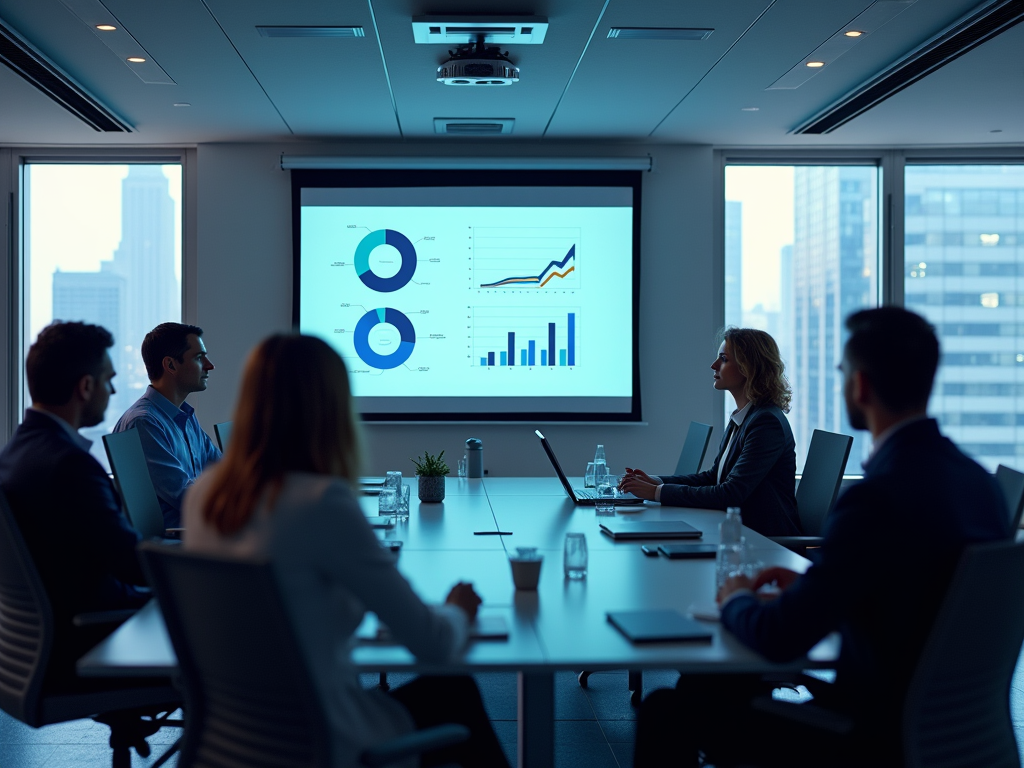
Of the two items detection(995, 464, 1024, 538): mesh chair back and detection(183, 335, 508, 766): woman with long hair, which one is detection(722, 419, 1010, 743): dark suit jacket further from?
detection(995, 464, 1024, 538): mesh chair back

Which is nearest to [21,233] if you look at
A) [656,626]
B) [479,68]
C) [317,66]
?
[317,66]

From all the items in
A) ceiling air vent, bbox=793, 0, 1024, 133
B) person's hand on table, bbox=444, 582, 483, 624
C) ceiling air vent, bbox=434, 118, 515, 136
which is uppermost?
ceiling air vent, bbox=434, 118, 515, 136

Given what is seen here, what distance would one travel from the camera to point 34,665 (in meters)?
2.13

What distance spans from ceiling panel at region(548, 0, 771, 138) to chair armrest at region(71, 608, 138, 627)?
11.0ft

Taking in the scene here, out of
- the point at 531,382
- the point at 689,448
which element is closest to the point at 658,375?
the point at 531,382

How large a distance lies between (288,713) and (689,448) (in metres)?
3.61

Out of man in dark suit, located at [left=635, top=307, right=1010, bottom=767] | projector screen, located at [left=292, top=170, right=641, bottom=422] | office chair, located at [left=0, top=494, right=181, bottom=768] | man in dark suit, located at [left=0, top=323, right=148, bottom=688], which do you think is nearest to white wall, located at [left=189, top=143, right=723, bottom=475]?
projector screen, located at [left=292, top=170, right=641, bottom=422]

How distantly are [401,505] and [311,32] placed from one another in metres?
2.58

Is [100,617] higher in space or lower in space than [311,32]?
lower

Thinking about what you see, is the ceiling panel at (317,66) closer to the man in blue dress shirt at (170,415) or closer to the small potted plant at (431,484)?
the man in blue dress shirt at (170,415)

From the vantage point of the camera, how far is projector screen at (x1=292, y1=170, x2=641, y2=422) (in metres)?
6.55

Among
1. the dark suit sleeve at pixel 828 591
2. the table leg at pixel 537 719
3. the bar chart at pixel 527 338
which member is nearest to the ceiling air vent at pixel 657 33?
the bar chart at pixel 527 338

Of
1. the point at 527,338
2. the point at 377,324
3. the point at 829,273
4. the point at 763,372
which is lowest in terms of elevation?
the point at 763,372

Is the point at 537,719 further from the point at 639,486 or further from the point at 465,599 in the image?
the point at 639,486
